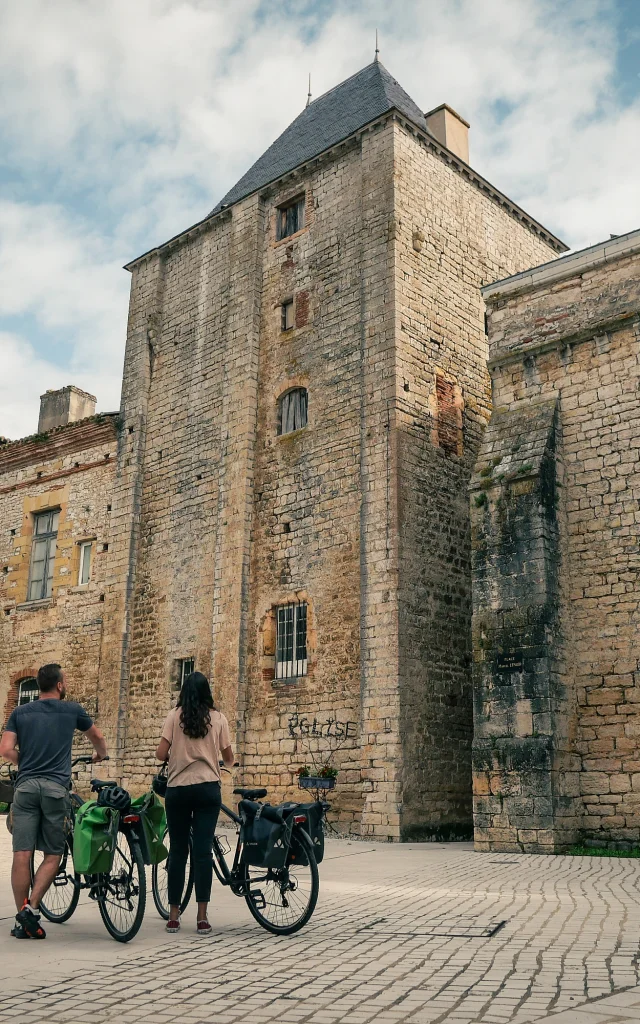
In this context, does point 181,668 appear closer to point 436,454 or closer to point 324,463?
point 324,463

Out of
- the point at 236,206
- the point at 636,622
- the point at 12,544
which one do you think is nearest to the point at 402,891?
the point at 636,622

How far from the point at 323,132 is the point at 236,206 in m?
2.03

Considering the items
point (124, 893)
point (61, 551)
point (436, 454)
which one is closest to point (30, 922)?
point (124, 893)

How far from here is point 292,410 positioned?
13891 millimetres

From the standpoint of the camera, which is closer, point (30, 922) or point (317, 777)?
point (30, 922)

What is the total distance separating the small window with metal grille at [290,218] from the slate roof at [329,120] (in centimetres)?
54

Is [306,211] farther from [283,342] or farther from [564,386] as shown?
[564,386]

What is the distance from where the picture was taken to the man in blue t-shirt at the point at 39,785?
466 cm

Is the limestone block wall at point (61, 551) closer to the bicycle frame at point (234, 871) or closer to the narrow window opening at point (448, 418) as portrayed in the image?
the narrow window opening at point (448, 418)

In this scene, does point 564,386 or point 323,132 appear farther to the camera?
point 323,132

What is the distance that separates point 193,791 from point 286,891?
28.4 inches

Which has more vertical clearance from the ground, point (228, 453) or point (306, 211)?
point (306, 211)

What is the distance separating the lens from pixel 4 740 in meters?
4.85

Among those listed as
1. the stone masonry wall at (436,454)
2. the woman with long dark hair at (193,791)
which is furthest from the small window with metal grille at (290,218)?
the woman with long dark hair at (193,791)
